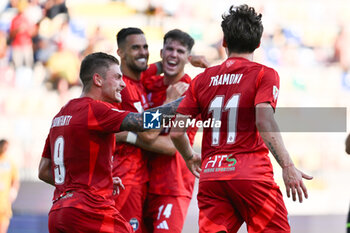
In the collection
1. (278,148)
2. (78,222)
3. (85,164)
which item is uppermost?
(278,148)

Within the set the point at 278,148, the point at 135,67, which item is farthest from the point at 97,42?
the point at 278,148

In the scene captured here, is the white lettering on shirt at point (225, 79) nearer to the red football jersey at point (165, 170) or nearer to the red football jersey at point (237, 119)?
the red football jersey at point (237, 119)

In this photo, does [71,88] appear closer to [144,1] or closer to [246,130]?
[144,1]

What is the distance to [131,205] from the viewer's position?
6.86 m

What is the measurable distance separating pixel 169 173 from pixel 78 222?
211 cm

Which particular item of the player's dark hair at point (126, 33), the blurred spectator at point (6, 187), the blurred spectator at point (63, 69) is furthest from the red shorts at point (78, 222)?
the blurred spectator at point (63, 69)

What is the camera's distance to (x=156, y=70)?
7.57 metres

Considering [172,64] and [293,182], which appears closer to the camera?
[293,182]

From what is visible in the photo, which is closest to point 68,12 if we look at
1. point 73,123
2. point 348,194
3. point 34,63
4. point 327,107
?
point 34,63

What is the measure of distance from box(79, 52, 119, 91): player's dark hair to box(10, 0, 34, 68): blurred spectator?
982 centimetres

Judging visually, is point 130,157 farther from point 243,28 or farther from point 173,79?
point 243,28

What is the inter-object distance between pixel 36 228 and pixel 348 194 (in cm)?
707

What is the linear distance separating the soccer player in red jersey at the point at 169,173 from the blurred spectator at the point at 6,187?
612cm

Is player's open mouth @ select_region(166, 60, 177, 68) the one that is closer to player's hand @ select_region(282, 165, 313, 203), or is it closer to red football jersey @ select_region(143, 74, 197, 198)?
red football jersey @ select_region(143, 74, 197, 198)
